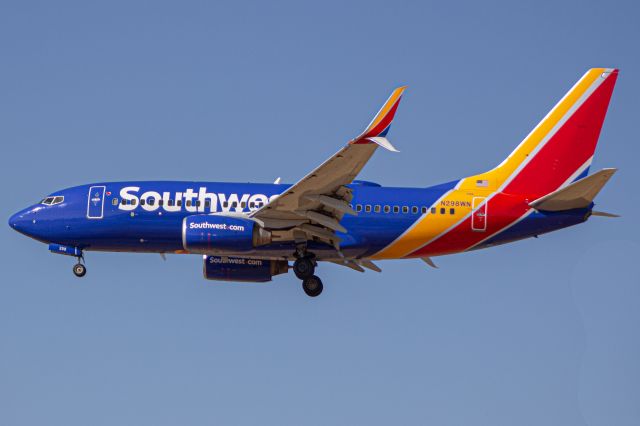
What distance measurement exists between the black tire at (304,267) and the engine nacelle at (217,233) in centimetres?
262

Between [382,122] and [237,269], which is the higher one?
[382,122]

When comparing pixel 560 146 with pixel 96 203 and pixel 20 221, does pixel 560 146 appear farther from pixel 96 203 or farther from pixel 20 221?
pixel 20 221

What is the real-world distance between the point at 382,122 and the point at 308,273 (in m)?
10.2

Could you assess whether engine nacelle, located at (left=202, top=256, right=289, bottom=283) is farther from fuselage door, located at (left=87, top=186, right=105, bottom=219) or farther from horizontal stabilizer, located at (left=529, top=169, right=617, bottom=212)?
horizontal stabilizer, located at (left=529, top=169, right=617, bottom=212)

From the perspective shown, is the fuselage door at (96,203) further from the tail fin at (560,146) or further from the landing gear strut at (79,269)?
the tail fin at (560,146)

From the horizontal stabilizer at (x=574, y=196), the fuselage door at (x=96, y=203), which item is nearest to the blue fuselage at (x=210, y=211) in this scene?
the fuselage door at (x=96, y=203)

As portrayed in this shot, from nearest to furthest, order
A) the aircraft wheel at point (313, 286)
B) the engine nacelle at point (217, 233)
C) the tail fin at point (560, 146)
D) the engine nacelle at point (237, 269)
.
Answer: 1. the engine nacelle at point (217, 233)
2. the aircraft wheel at point (313, 286)
3. the tail fin at point (560, 146)
4. the engine nacelle at point (237, 269)

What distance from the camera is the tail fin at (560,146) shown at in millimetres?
52969

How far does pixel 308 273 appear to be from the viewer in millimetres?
52625

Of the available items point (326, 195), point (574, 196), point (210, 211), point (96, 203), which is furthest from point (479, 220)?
point (96, 203)

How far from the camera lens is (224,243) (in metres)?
50.4

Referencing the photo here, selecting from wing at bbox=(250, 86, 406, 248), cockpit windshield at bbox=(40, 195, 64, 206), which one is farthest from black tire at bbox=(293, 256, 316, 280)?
cockpit windshield at bbox=(40, 195, 64, 206)

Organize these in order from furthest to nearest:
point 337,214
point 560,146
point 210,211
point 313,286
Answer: point 560,146
point 313,286
point 210,211
point 337,214

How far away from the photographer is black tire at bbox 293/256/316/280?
52.6 m
